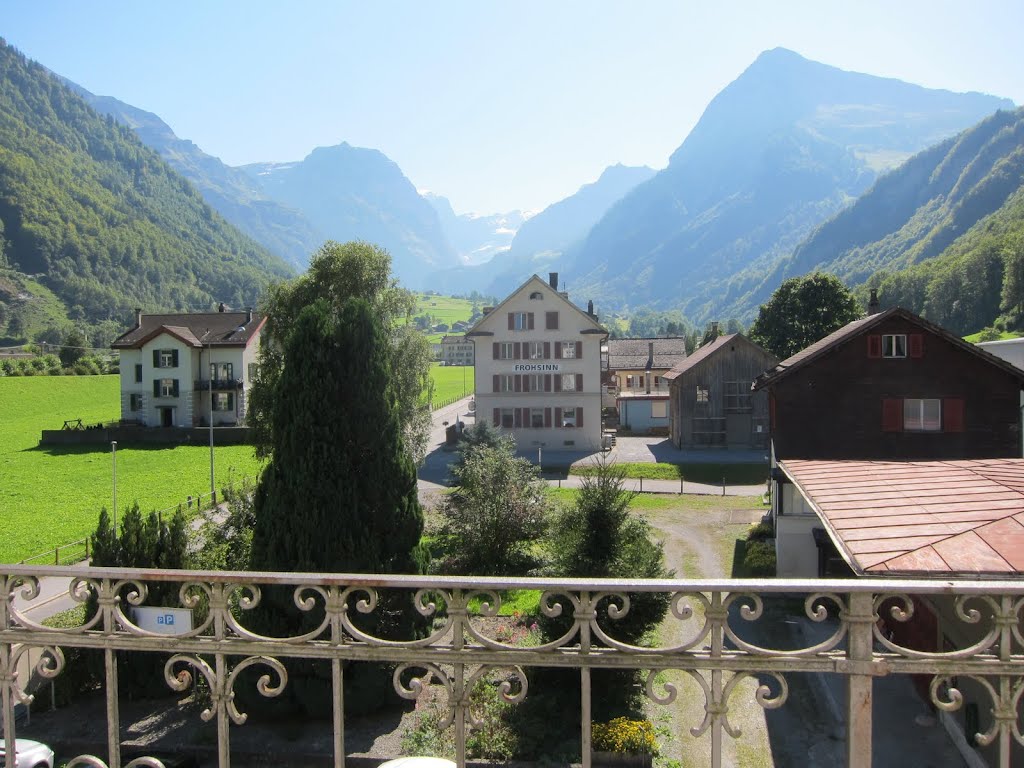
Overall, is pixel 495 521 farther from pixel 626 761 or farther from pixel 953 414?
pixel 953 414

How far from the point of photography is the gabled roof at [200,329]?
6303 centimetres

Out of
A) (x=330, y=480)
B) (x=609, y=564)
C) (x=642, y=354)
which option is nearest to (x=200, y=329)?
(x=642, y=354)

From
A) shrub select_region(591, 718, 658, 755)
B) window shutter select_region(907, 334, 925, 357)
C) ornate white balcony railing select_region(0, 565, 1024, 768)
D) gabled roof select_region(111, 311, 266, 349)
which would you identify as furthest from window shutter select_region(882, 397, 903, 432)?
gabled roof select_region(111, 311, 266, 349)

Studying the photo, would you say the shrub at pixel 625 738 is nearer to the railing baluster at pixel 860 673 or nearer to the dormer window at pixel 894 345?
the railing baluster at pixel 860 673

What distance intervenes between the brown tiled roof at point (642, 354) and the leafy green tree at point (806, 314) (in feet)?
45.5

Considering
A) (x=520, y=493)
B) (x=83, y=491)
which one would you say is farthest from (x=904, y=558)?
(x=83, y=491)

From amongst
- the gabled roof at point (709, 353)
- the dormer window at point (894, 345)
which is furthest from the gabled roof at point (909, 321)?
the gabled roof at point (709, 353)

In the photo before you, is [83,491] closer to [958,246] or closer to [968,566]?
[968,566]

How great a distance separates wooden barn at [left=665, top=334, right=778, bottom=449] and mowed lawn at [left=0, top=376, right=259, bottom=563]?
2843cm

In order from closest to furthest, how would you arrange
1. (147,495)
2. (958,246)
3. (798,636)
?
1. (798,636)
2. (147,495)
3. (958,246)

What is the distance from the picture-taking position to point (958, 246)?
146 metres

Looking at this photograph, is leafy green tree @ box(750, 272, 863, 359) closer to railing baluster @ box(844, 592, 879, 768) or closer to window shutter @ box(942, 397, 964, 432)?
window shutter @ box(942, 397, 964, 432)

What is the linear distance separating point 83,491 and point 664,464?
3274cm

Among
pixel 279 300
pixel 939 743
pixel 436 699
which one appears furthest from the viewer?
pixel 279 300
